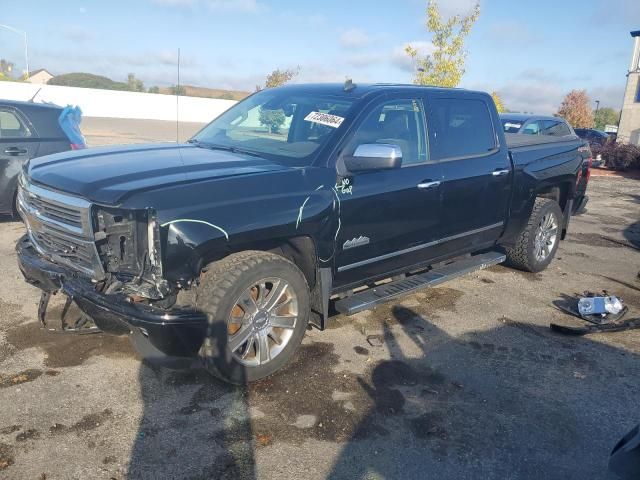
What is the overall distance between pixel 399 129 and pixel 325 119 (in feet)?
2.14

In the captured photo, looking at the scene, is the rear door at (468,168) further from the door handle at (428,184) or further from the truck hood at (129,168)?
the truck hood at (129,168)

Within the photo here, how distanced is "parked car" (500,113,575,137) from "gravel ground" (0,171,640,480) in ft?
24.8

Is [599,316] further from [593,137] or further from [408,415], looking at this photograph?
[593,137]

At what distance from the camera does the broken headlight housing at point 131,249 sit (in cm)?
304

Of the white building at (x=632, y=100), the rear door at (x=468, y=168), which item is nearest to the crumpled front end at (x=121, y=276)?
the rear door at (x=468, y=168)

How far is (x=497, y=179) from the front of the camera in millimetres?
5250

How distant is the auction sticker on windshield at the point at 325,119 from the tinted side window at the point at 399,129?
0.17m

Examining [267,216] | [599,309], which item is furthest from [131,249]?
[599,309]

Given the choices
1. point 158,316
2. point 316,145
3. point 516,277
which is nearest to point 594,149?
point 516,277

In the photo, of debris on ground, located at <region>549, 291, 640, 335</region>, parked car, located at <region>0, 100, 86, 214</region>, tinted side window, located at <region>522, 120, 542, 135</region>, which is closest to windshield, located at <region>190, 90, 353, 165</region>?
debris on ground, located at <region>549, 291, 640, 335</region>

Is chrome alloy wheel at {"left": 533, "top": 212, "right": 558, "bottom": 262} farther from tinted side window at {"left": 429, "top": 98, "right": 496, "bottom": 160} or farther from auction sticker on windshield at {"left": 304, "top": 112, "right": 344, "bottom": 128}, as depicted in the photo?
auction sticker on windshield at {"left": 304, "top": 112, "right": 344, "bottom": 128}

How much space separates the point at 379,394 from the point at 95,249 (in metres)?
2.00

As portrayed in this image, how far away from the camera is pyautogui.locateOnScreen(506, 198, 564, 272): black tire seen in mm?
6180

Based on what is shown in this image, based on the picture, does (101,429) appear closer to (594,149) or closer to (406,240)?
(406,240)
